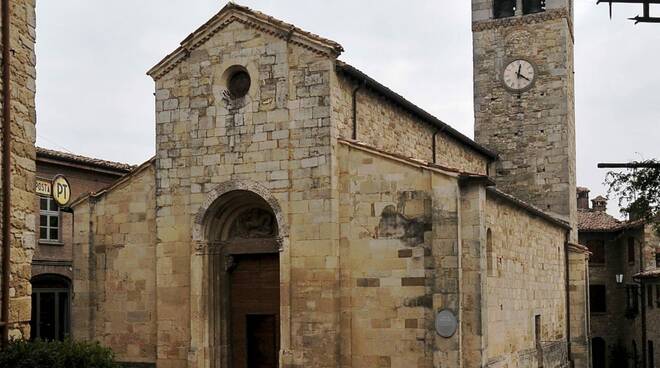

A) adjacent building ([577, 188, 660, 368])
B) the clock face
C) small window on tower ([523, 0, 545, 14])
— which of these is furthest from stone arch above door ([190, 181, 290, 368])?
adjacent building ([577, 188, 660, 368])

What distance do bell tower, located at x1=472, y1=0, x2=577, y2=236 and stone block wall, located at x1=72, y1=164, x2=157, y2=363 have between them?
48.9 ft

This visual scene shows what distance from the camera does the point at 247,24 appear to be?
17.5m

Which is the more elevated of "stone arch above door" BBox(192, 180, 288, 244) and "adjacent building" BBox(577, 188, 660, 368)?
"stone arch above door" BBox(192, 180, 288, 244)

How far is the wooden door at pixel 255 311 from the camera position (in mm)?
17781

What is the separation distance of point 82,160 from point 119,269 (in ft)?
29.7

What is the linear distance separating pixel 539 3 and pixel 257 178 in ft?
55.3

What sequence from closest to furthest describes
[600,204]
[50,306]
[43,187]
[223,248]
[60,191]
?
[43,187], [60,191], [223,248], [50,306], [600,204]

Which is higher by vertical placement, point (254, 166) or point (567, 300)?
point (254, 166)

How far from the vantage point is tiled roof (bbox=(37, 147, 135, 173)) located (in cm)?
2494

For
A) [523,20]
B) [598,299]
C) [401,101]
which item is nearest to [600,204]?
[598,299]

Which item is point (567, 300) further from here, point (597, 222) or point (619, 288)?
point (597, 222)

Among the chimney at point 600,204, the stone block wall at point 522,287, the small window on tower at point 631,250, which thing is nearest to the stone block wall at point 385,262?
the stone block wall at point 522,287

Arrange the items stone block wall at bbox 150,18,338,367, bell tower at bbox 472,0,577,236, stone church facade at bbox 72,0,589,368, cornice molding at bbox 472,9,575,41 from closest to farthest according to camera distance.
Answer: stone church facade at bbox 72,0,589,368 → stone block wall at bbox 150,18,338,367 → bell tower at bbox 472,0,577,236 → cornice molding at bbox 472,9,575,41

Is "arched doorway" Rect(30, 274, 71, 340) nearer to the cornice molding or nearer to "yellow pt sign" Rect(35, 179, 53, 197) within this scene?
"yellow pt sign" Rect(35, 179, 53, 197)
